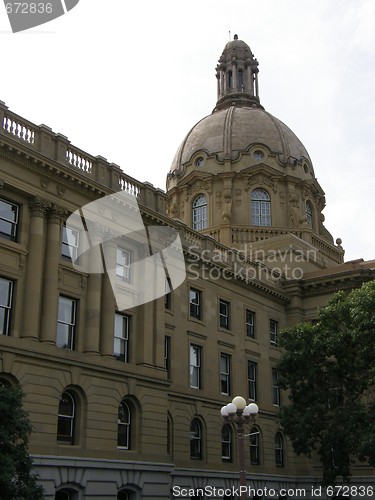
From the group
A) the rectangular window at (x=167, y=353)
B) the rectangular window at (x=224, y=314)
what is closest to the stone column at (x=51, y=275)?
the rectangular window at (x=167, y=353)

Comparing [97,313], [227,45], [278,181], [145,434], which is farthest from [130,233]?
[227,45]

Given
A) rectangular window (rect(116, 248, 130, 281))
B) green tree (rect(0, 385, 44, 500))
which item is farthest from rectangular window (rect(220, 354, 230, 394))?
green tree (rect(0, 385, 44, 500))

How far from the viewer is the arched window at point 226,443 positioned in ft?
132

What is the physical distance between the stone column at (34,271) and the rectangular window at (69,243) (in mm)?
1526

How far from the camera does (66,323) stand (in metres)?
30.3

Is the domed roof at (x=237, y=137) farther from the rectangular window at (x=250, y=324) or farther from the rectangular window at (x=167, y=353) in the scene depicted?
the rectangular window at (x=167, y=353)

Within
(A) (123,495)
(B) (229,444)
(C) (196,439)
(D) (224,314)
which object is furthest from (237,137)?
(A) (123,495)

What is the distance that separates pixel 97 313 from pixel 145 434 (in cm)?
608

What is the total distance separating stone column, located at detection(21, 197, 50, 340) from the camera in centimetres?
2800

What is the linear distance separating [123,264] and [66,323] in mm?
5114

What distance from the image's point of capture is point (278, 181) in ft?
210

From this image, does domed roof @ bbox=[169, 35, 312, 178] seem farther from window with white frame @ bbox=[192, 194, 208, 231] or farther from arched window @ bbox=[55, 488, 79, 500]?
arched window @ bbox=[55, 488, 79, 500]

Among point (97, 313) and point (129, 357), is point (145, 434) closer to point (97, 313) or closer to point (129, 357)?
point (129, 357)

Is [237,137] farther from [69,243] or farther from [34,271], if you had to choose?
[34,271]
